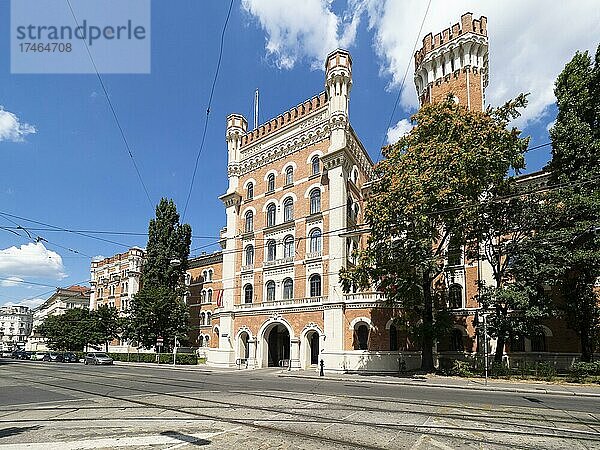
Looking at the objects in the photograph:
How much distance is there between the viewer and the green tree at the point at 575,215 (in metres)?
23.9

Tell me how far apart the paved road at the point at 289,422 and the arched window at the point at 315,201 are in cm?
2209

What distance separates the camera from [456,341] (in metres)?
32.4

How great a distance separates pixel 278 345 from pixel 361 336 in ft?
32.4

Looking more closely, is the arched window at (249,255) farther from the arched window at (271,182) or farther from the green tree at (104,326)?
the green tree at (104,326)

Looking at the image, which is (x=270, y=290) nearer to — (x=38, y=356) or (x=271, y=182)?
(x=271, y=182)

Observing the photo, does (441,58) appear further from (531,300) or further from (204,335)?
(204,335)

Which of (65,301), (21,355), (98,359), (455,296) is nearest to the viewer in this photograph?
(455,296)

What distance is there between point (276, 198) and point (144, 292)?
60.6 feet

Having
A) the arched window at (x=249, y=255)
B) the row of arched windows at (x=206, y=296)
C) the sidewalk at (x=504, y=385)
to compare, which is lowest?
the sidewalk at (x=504, y=385)

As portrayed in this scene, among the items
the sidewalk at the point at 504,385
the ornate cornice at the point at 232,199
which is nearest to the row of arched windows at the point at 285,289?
the ornate cornice at the point at 232,199

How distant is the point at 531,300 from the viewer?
81.5 ft

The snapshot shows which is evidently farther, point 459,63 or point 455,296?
point 459,63

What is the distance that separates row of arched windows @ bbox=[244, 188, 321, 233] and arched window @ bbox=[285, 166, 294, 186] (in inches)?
60.1

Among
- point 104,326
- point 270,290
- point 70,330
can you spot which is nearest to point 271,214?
point 270,290
